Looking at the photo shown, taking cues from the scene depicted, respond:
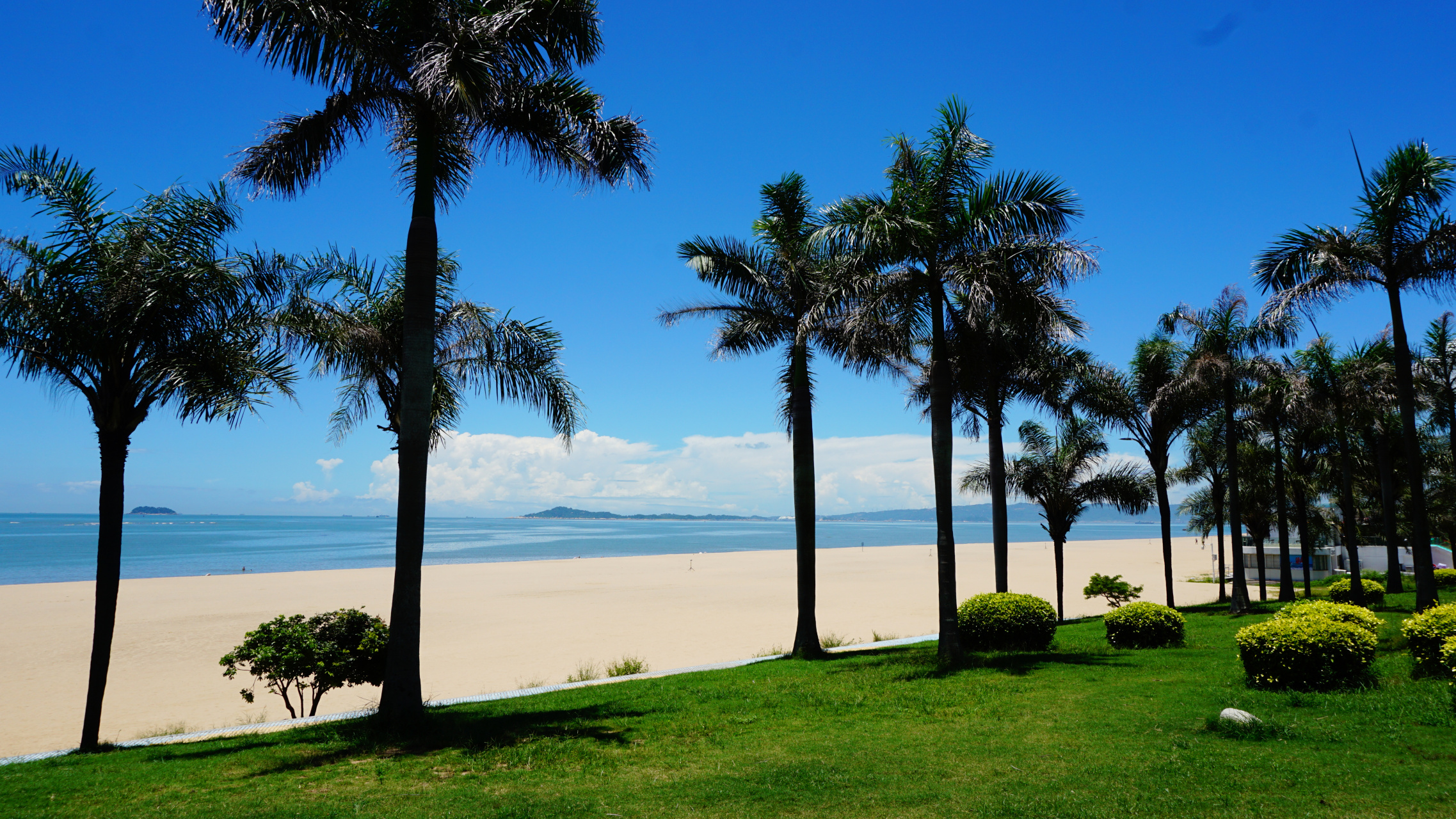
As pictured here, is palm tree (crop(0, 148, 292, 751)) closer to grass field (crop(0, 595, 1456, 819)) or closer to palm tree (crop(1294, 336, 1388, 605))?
grass field (crop(0, 595, 1456, 819))

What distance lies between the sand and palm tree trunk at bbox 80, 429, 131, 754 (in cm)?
385

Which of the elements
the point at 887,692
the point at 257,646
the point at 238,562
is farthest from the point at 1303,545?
the point at 238,562

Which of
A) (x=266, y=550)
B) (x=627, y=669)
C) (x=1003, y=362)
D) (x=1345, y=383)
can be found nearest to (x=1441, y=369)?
(x=1345, y=383)

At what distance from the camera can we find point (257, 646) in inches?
450

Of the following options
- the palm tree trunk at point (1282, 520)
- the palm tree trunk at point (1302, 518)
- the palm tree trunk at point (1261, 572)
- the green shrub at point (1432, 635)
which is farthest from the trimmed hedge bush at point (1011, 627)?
the palm tree trunk at point (1261, 572)

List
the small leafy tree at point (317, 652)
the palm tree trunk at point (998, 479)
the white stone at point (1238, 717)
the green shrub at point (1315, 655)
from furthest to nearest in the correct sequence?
the palm tree trunk at point (998, 479), the small leafy tree at point (317, 652), the green shrub at point (1315, 655), the white stone at point (1238, 717)

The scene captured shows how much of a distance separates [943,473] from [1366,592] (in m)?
16.4

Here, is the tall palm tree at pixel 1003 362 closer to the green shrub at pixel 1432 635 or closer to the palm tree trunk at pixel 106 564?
the green shrub at pixel 1432 635

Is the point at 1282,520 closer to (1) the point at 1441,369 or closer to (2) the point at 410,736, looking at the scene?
(1) the point at 1441,369

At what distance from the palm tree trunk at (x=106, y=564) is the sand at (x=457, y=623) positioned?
385 centimetres

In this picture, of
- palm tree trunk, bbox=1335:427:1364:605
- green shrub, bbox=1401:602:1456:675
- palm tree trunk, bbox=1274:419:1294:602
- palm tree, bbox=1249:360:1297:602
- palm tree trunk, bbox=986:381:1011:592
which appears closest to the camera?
green shrub, bbox=1401:602:1456:675

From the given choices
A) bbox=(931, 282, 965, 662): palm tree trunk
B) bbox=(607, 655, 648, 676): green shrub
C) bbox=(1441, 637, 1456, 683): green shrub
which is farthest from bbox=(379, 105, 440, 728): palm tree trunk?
bbox=(1441, 637, 1456, 683): green shrub

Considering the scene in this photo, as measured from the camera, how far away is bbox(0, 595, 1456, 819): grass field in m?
5.94

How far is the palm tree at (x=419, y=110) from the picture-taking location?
9445 mm
